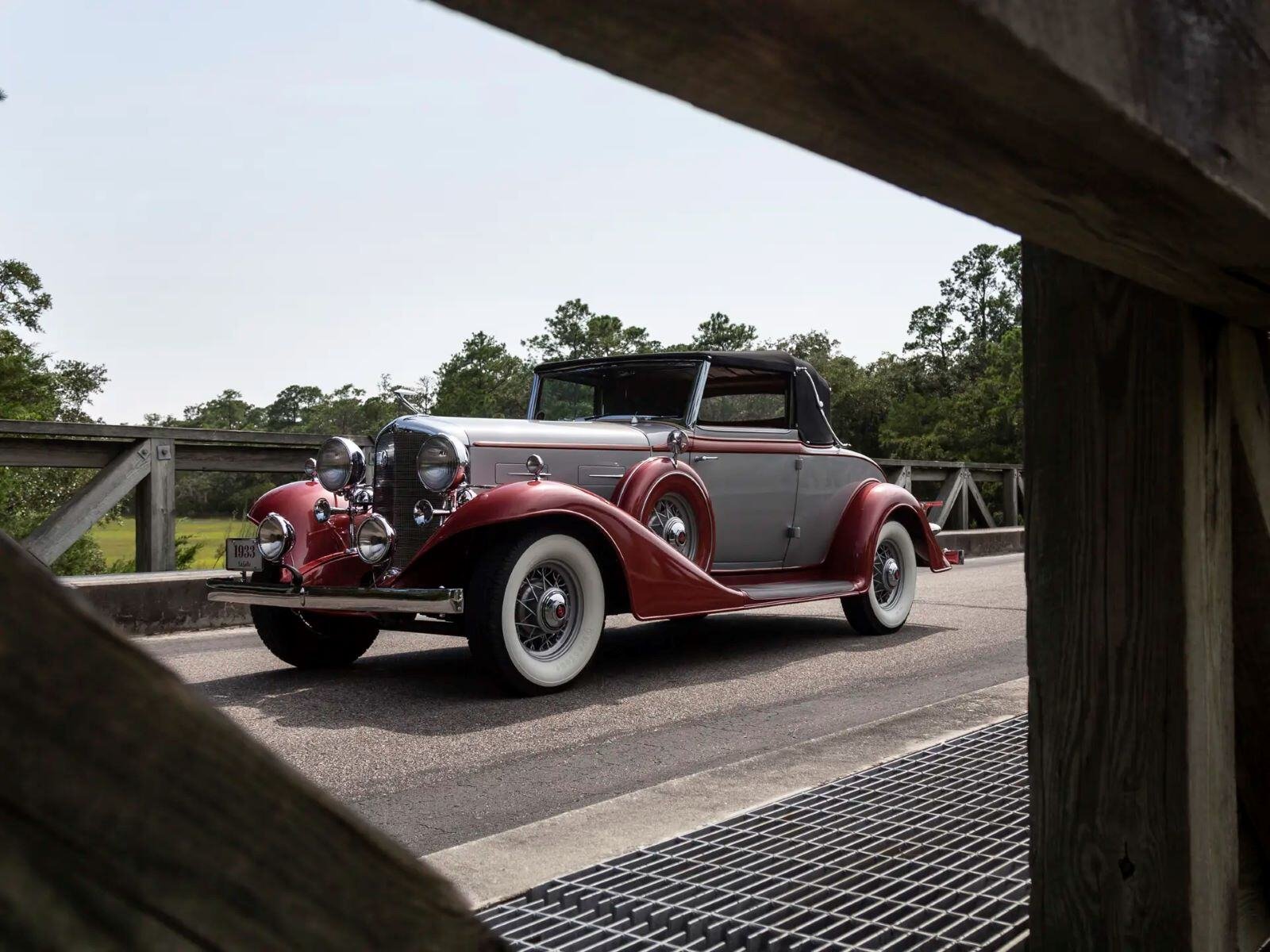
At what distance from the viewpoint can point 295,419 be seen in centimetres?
6256

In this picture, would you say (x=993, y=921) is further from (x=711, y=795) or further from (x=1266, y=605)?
(x=711, y=795)

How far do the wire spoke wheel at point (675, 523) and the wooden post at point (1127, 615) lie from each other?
438 centimetres

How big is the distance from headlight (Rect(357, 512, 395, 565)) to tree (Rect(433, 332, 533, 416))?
3421 centimetres

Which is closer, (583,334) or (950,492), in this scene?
(950,492)

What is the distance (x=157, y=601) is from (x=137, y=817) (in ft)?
23.1

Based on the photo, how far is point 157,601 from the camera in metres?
6.84

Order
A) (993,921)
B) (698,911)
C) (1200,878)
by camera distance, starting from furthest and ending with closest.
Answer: (698,911)
(993,921)
(1200,878)

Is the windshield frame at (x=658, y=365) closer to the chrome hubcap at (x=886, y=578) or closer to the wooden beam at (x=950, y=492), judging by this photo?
the chrome hubcap at (x=886, y=578)

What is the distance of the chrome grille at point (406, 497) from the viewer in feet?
18.5

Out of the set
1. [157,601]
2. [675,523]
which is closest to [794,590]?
[675,523]

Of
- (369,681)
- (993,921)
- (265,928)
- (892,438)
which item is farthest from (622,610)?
(892,438)

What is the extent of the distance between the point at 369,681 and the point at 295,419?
60.3 meters

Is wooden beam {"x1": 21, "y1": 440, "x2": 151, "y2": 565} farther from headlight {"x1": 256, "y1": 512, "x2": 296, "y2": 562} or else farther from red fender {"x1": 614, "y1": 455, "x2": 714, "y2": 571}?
red fender {"x1": 614, "y1": 455, "x2": 714, "y2": 571}

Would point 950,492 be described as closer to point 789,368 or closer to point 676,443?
point 789,368
